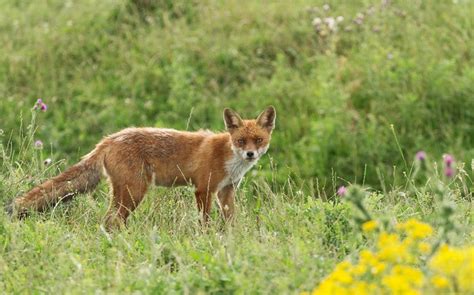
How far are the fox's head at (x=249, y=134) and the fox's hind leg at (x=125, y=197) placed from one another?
0.92 m

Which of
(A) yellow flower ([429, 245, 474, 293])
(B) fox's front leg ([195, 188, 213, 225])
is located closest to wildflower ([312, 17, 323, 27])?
(B) fox's front leg ([195, 188, 213, 225])

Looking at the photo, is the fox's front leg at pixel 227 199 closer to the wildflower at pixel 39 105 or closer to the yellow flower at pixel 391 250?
the wildflower at pixel 39 105

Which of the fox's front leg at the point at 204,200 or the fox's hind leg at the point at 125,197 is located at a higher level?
the fox's hind leg at the point at 125,197

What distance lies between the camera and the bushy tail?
24.0 feet

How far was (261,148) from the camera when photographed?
8469mm

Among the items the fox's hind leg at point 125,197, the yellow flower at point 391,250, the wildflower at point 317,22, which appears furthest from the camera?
the wildflower at point 317,22

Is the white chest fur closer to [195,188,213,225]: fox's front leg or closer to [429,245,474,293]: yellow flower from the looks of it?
[195,188,213,225]: fox's front leg

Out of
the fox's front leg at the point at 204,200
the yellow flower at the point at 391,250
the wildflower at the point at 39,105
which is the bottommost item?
the fox's front leg at the point at 204,200

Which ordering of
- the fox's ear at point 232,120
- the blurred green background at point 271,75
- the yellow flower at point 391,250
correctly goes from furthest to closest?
the blurred green background at point 271,75, the fox's ear at point 232,120, the yellow flower at point 391,250

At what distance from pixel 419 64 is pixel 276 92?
2.07 meters

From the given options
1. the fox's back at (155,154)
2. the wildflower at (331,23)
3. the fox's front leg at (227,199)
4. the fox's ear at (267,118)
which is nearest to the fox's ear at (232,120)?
the fox's ear at (267,118)

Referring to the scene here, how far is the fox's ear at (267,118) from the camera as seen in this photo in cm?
862

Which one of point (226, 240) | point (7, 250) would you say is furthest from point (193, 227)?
point (7, 250)

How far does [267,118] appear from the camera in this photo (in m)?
8.67
